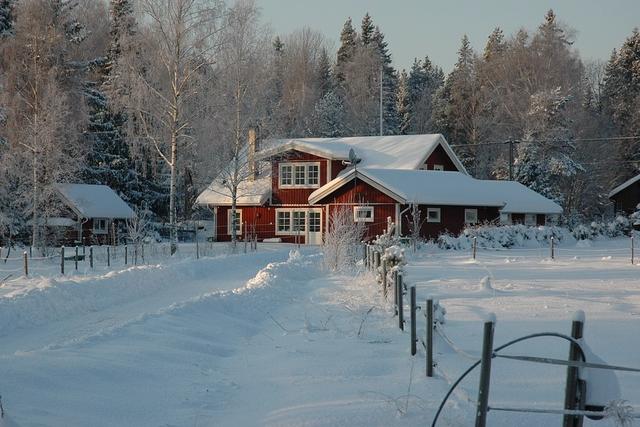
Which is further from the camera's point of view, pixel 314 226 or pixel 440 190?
pixel 314 226

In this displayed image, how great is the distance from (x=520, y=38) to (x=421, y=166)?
2268cm

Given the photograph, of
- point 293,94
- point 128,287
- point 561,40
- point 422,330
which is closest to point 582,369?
point 422,330

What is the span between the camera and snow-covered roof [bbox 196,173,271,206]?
43.2 m

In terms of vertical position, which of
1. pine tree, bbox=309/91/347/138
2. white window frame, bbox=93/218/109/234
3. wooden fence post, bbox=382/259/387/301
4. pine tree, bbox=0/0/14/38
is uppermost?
pine tree, bbox=0/0/14/38

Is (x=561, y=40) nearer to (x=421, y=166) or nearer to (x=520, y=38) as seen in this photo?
(x=520, y=38)

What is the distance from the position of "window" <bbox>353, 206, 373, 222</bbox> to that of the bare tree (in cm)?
1100

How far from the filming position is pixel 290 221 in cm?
4300

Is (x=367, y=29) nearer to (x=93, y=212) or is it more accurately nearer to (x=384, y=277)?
(x=93, y=212)

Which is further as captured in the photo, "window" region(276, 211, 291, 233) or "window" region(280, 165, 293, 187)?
"window" region(280, 165, 293, 187)

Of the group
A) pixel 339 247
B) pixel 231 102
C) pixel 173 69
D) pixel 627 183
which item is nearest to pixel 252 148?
pixel 231 102

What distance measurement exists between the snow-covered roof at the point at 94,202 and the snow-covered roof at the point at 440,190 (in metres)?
12.7

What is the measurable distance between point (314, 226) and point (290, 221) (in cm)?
160

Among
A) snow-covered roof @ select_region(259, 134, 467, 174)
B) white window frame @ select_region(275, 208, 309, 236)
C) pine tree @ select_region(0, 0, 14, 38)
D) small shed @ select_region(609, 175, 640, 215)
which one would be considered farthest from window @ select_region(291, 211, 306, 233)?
small shed @ select_region(609, 175, 640, 215)

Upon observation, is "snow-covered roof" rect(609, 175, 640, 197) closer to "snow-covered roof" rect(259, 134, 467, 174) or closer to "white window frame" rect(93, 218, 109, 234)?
"snow-covered roof" rect(259, 134, 467, 174)
